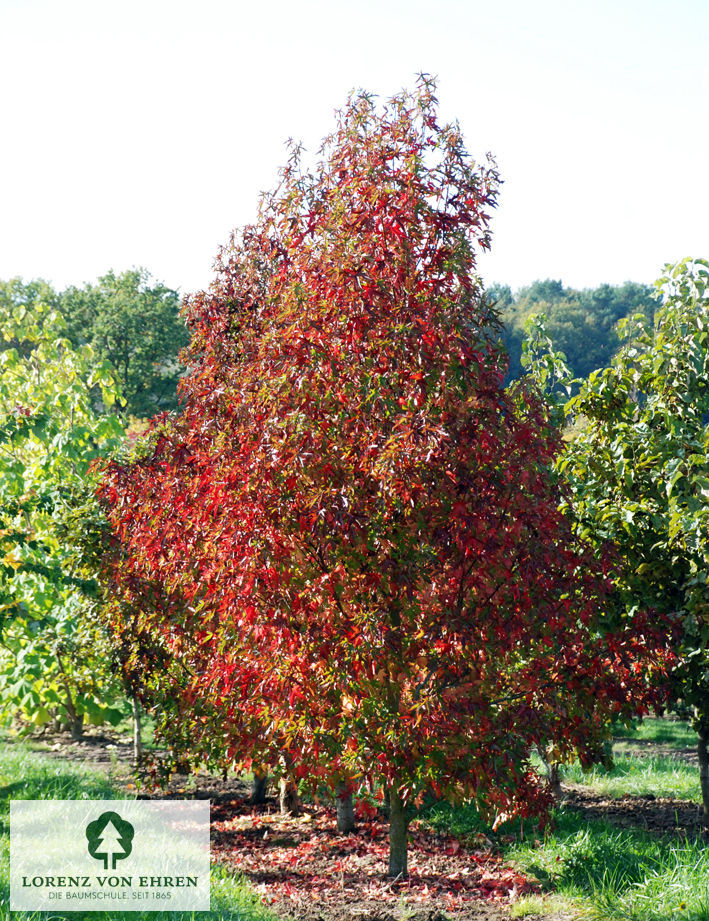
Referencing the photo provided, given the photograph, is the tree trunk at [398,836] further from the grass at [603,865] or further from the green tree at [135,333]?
the green tree at [135,333]

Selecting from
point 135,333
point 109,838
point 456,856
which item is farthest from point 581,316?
point 109,838

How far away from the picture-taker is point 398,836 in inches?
222

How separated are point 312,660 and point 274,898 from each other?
2.17 m

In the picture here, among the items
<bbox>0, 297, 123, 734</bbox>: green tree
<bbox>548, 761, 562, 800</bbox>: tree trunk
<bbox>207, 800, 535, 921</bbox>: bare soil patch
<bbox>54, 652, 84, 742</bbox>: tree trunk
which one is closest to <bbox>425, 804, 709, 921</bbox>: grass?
<bbox>207, 800, 535, 921</bbox>: bare soil patch

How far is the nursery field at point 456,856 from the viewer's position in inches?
201

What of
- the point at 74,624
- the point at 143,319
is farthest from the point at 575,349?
the point at 74,624

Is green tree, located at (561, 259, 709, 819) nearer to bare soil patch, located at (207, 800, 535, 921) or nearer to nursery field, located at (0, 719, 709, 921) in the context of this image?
nursery field, located at (0, 719, 709, 921)

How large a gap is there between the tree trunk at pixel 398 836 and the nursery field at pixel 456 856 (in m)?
0.09

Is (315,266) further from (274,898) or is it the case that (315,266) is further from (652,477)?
(274,898)

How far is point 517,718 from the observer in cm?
493

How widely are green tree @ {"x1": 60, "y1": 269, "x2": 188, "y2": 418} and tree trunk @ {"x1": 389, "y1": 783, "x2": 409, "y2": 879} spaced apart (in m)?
28.6

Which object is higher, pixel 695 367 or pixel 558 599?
pixel 695 367

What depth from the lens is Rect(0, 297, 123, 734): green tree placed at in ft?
28.0

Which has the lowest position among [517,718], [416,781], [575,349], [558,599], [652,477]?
[416,781]
